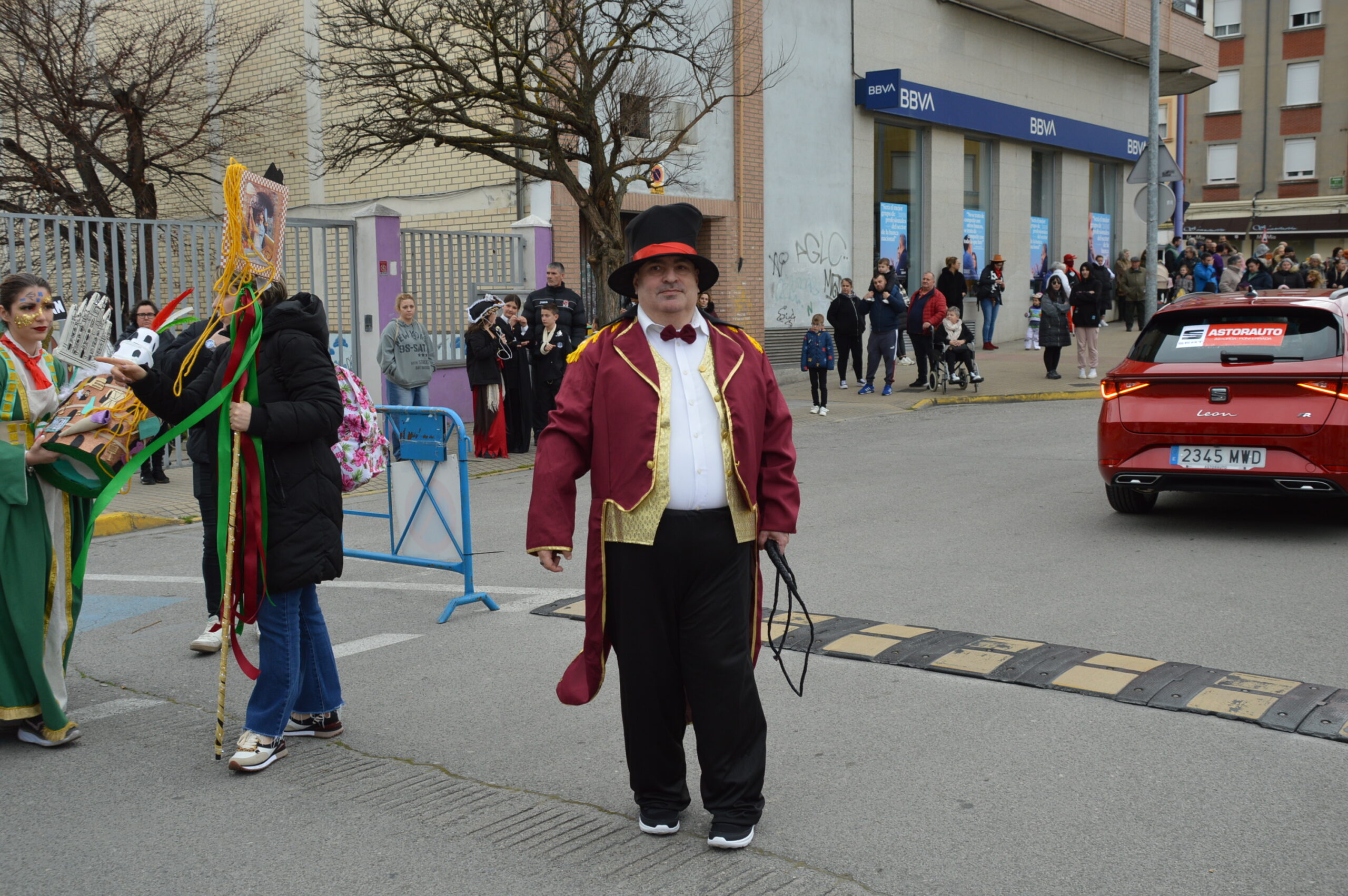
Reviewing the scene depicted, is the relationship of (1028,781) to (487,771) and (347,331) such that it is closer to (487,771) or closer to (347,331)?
(487,771)

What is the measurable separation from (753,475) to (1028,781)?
1468mm

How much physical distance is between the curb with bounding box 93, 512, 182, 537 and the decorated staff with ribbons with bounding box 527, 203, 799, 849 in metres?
7.23

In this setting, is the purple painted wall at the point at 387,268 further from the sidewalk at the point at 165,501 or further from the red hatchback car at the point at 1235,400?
the red hatchback car at the point at 1235,400

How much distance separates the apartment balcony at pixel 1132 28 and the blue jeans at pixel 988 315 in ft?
19.0

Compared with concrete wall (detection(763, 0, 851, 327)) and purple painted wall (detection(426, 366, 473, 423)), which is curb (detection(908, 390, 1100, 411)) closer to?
concrete wall (detection(763, 0, 851, 327))

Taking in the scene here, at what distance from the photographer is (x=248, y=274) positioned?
4.64m

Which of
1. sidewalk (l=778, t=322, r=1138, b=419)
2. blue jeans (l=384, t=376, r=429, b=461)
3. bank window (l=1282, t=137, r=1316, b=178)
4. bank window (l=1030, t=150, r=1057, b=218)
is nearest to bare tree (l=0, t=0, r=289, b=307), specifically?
blue jeans (l=384, t=376, r=429, b=461)

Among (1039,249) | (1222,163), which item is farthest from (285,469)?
(1222,163)

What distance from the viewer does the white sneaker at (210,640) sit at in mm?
6156

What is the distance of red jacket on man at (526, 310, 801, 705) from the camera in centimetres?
384

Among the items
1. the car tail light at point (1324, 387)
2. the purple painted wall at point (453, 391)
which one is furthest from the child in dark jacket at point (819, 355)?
the car tail light at point (1324, 387)

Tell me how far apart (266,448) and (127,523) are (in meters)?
6.26

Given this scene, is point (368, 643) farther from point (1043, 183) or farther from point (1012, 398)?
point (1043, 183)

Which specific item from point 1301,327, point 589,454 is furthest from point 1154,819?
point 1301,327
